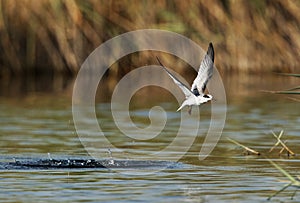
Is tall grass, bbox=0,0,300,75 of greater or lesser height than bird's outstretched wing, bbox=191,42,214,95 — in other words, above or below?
above

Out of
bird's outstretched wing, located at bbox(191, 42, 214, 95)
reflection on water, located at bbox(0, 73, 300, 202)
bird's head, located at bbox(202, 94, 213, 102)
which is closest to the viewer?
reflection on water, located at bbox(0, 73, 300, 202)

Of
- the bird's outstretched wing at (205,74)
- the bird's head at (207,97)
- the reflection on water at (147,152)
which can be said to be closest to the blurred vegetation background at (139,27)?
the reflection on water at (147,152)

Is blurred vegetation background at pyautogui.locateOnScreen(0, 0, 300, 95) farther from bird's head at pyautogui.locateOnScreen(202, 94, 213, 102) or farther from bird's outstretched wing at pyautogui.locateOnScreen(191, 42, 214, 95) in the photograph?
bird's head at pyautogui.locateOnScreen(202, 94, 213, 102)

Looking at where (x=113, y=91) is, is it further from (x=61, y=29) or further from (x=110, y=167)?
(x=110, y=167)

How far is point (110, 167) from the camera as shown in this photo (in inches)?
425

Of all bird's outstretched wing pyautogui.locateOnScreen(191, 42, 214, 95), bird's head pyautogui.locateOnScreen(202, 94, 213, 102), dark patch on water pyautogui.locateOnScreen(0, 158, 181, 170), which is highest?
bird's outstretched wing pyautogui.locateOnScreen(191, 42, 214, 95)

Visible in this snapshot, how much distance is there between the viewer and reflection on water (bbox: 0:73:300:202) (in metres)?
9.05

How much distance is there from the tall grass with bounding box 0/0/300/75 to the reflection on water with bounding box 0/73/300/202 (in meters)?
2.13

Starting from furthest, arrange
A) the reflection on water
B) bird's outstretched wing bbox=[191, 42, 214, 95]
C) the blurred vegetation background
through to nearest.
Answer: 1. the blurred vegetation background
2. bird's outstretched wing bbox=[191, 42, 214, 95]
3. the reflection on water

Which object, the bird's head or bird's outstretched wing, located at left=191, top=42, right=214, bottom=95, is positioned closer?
the bird's head

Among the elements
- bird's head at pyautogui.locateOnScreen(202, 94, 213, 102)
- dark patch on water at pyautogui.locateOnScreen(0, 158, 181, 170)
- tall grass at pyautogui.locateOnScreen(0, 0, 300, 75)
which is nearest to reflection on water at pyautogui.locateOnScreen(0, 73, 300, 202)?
dark patch on water at pyautogui.locateOnScreen(0, 158, 181, 170)

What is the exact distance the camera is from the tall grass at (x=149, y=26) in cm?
2061

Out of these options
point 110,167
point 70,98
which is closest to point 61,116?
point 70,98

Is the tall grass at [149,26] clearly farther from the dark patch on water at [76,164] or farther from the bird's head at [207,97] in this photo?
the bird's head at [207,97]
